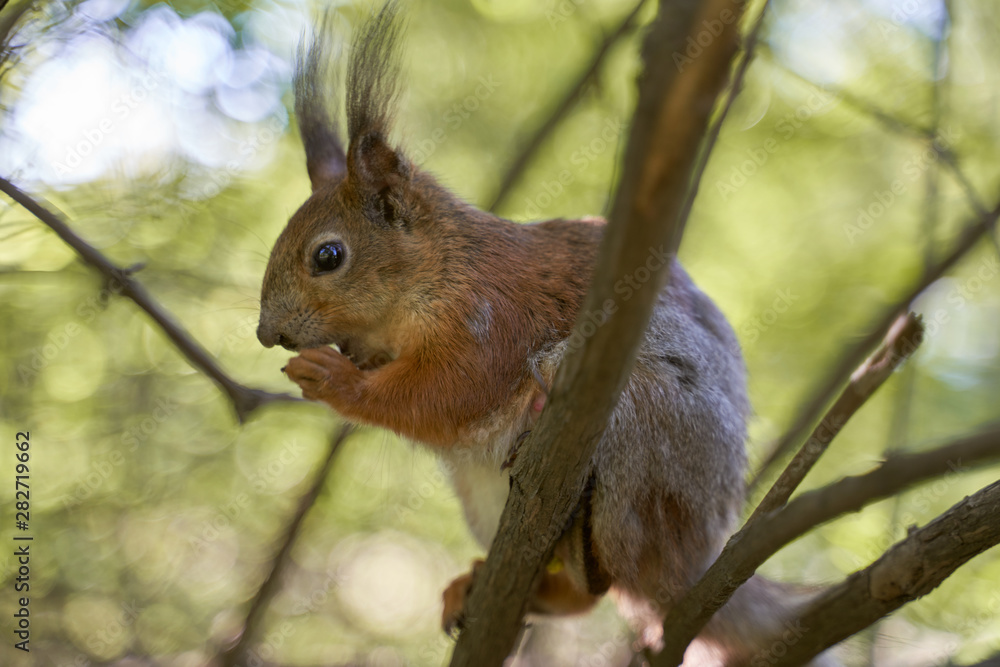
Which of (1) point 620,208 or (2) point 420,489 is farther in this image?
(2) point 420,489

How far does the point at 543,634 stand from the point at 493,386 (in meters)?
2.33

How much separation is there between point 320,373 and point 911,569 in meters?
1.91

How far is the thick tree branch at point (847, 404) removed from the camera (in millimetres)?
1971

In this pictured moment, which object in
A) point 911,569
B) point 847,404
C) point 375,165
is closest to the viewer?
point 911,569

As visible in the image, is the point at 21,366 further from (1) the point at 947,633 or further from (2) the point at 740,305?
(1) the point at 947,633

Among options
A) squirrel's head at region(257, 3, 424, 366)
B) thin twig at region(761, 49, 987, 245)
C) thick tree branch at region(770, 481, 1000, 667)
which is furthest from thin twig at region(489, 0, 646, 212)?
thick tree branch at region(770, 481, 1000, 667)

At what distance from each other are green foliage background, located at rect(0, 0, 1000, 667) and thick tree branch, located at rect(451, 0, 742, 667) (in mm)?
1675

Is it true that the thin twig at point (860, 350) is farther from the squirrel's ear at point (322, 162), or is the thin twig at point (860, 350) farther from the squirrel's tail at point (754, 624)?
the squirrel's ear at point (322, 162)

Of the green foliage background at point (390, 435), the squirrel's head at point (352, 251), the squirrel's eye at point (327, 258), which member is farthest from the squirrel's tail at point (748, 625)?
the squirrel's eye at point (327, 258)

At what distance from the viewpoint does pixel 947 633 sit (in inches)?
118

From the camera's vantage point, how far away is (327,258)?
272cm

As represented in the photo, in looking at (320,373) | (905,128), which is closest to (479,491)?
(320,373)

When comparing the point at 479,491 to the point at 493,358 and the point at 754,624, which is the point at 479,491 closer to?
the point at 493,358

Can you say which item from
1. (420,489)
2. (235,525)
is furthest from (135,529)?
(420,489)
